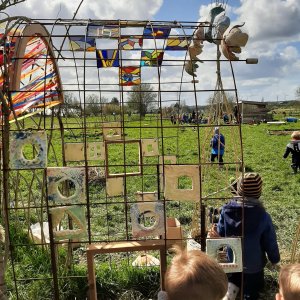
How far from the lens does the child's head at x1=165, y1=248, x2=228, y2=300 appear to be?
1.65 m

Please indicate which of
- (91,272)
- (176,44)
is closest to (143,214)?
(91,272)

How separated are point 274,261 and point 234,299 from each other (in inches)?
18.3

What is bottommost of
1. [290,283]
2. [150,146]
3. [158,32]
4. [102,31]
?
[290,283]

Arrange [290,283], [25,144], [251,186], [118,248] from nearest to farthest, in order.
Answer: [290,283], [25,144], [118,248], [251,186]

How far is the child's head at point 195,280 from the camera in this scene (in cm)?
165

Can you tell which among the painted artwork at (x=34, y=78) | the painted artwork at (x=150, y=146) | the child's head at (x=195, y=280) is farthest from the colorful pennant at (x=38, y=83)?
the child's head at (x=195, y=280)

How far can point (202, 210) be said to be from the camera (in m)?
2.68

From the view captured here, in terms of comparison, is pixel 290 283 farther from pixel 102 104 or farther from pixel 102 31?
pixel 102 104

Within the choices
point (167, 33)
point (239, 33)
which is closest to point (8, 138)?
point (239, 33)

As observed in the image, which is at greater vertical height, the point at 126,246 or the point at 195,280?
the point at 195,280

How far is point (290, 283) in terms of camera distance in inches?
63.5

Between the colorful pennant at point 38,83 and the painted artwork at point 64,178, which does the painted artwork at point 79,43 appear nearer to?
the colorful pennant at point 38,83

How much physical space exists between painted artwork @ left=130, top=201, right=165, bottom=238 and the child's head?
0.99 metres

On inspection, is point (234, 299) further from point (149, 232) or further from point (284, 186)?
point (284, 186)
